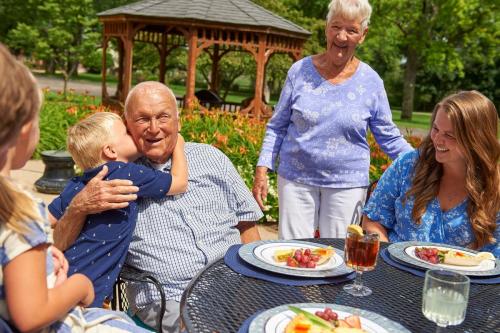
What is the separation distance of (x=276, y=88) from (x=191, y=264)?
4355 centimetres

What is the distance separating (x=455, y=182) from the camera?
3.03 meters

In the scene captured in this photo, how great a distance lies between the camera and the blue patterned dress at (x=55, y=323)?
1633 mm

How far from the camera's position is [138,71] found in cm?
3922

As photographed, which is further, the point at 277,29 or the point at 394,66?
the point at 394,66

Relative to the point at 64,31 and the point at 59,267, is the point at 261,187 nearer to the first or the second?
the point at 59,267

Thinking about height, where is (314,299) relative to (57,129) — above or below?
above

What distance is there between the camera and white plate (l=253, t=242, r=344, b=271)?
237 centimetres

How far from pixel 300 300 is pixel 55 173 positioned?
6949 millimetres

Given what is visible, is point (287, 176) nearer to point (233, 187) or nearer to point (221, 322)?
point (233, 187)

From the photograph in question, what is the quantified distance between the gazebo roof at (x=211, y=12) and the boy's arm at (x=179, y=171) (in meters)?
11.3

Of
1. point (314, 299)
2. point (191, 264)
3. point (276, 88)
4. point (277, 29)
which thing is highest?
point (277, 29)

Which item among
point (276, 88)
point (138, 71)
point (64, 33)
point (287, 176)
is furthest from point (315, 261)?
point (276, 88)

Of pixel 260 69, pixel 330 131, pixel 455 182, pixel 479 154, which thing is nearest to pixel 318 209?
pixel 330 131

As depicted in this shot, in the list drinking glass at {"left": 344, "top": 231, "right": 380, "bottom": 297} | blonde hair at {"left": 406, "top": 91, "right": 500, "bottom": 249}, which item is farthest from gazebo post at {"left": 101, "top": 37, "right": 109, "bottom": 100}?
drinking glass at {"left": 344, "top": 231, "right": 380, "bottom": 297}
